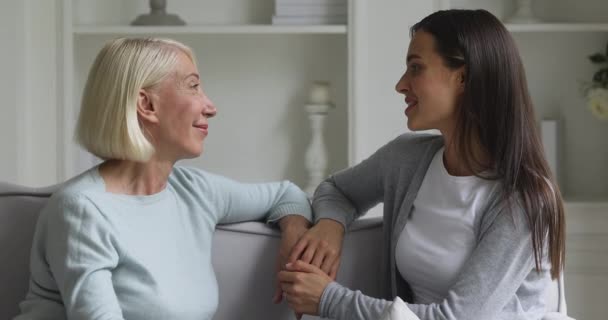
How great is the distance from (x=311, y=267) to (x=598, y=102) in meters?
1.69

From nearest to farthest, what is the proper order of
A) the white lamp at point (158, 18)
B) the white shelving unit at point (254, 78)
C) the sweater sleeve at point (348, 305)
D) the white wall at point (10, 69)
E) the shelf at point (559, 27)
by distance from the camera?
1. the sweater sleeve at point (348, 305)
2. the white wall at point (10, 69)
3. the shelf at point (559, 27)
4. the white lamp at point (158, 18)
5. the white shelving unit at point (254, 78)

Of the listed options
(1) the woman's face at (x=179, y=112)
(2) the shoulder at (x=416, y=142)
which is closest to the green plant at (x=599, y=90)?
(2) the shoulder at (x=416, y=142)

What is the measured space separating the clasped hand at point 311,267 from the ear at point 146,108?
359 mm

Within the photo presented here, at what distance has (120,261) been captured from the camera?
1592 mm

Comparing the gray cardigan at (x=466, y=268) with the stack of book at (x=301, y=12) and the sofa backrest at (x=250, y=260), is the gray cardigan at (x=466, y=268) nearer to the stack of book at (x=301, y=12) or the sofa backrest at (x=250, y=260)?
the sofa backrest at (x=250, y=260)

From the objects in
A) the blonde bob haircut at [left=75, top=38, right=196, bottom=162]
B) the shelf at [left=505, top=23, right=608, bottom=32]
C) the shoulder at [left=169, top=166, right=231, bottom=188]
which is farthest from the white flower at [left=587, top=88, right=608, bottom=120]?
the blonde bob haircut at [left=75, top=38, right=196, bottom=162]

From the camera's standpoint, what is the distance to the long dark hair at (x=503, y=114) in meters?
1.63

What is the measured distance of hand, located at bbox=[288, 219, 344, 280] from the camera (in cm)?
177

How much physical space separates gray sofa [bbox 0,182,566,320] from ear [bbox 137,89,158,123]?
294 millimetres

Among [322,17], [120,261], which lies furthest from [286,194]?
[322,17]

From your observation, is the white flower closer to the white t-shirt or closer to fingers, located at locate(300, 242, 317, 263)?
the white t-shirt

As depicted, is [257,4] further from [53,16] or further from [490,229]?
[490,229]

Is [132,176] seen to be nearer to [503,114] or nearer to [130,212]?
[130,212]

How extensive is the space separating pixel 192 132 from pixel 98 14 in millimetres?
1812
